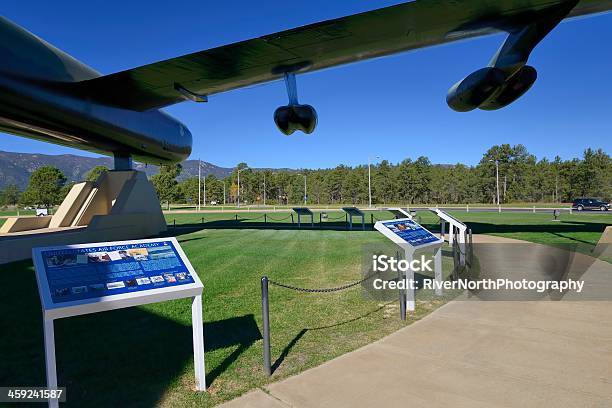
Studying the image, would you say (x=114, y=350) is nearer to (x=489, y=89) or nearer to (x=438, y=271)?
(x=438, y=271)

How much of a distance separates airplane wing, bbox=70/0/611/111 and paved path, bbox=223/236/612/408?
675 centimetres

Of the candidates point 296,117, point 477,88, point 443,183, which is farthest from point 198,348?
point 443,183

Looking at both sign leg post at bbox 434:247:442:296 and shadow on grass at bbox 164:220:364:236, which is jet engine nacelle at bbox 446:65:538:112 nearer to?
sign leg post at bbox 434:247:442:296

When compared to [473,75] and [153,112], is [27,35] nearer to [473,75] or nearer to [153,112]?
[153,112]

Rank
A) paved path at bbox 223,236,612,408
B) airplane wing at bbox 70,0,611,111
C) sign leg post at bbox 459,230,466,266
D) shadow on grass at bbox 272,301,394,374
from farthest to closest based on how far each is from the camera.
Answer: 1. airplane wing at bbox 70,0,611,111
2. sign leg post at bbox 459,230,466,266
3. shadow on grass at bbox 272,301,394,374
4. paved path at bbox 223,236,612,408

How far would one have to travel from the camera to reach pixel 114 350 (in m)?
4.50

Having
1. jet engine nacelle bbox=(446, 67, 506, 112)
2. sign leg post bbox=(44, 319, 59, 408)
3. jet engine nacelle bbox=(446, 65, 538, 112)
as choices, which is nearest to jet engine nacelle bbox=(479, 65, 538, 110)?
jet engine nacelle bbox=(446, 65, 538, 112)

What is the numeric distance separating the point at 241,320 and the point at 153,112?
13945 millimetres

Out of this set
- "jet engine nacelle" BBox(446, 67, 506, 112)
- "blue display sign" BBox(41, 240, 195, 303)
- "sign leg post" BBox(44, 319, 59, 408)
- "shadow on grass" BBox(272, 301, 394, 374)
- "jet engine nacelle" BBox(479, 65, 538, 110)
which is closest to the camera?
"sign leg post" BBox(44, 319, 59, 408)

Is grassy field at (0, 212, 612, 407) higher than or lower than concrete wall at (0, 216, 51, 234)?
lower

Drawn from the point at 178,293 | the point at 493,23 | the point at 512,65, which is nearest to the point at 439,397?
the point at 178,293

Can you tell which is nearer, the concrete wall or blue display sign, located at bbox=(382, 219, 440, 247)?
blue display sign, located at bbox=(382, 219, 440, 247)

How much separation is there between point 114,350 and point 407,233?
4260 millimetres

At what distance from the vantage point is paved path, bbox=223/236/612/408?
316 centimetres
